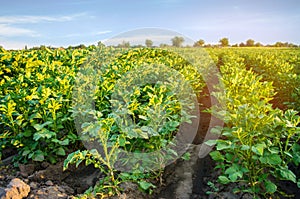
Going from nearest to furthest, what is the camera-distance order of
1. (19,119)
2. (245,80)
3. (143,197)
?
(143,197) → (19,119) → (245,80)

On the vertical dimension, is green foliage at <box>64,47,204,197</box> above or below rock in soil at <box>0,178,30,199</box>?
above

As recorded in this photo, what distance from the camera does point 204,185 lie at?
3.17m

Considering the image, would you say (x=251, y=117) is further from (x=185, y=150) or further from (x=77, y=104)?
(x=77, y=104)

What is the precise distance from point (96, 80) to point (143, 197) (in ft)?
5.69

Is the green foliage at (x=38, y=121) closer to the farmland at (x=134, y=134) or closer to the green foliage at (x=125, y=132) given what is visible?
the farmland at (x=134, y=134)

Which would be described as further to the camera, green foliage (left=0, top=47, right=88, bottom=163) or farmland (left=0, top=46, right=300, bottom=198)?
green foliage (left=0, top=47, right=88, bottom=163)

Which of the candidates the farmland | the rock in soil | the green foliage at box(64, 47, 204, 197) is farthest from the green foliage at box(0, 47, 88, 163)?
the rock in soil

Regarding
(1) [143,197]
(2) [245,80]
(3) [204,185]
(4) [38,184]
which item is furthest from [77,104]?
(2) [245,80]

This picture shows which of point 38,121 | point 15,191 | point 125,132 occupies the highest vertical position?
point 125,132

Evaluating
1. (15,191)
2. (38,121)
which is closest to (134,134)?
(15,191)

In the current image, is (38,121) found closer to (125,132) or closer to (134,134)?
(125,132)

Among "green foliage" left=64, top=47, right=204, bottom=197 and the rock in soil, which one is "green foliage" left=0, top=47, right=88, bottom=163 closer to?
"green foliage" left=64, top=47, right=204, bottom=197

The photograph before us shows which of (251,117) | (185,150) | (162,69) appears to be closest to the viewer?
(251,117)

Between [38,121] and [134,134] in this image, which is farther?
[38,121]
